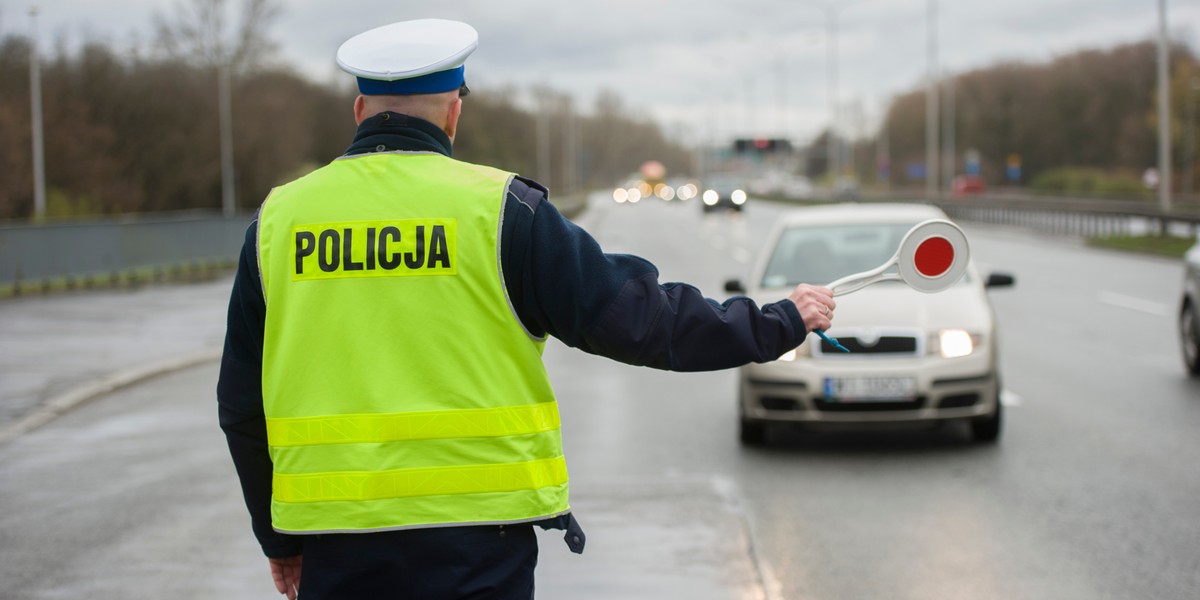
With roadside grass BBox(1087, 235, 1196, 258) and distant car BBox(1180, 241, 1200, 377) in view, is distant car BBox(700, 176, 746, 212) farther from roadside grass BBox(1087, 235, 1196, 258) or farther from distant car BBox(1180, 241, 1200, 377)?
distant car BBox(1180, 241, 1200, 377)

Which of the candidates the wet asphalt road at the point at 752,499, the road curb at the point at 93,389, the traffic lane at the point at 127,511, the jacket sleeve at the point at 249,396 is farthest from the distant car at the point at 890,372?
the jacket sleeve at the point at 249,396

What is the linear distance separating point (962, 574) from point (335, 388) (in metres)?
4.17

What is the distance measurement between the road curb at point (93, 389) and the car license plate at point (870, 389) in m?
5.86

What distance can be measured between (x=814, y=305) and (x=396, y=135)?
2.86 feet

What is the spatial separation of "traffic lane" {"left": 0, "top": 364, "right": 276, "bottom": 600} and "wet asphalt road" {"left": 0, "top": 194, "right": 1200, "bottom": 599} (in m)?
0.02

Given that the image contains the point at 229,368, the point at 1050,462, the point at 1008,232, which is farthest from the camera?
the point at 1008,232

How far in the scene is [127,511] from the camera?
7.98 metres

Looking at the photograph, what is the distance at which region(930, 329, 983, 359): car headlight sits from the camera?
9.25m

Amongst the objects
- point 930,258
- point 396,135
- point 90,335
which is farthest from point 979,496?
point 90,335

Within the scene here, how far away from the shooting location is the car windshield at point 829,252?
33.8 ft

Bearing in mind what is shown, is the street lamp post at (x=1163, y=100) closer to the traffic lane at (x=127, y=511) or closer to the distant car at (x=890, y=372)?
the distant car at (x=890, y=372)

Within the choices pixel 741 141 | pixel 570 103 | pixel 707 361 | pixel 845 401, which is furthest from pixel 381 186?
pixel 741 141

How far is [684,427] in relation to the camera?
10820mm

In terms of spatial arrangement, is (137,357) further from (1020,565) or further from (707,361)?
(707,361)
